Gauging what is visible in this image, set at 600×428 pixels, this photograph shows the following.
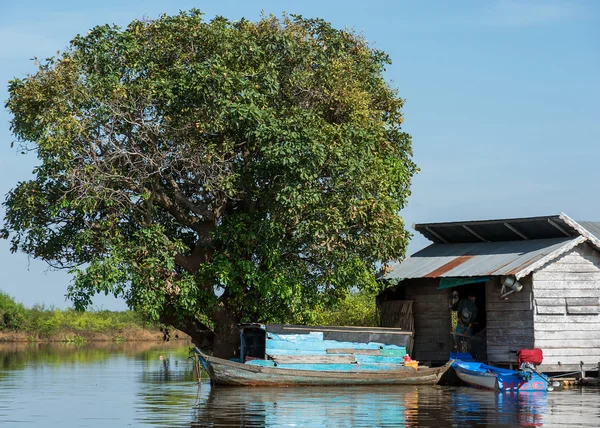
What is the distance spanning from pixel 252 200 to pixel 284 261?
83.8 inches

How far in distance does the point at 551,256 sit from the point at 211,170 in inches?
395

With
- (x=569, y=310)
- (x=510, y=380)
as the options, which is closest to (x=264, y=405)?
(x=510, y=380)

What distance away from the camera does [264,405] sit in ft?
69.6

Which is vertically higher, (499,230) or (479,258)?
(499,230)

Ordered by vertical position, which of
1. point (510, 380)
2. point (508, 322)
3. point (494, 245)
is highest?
point (494, 245)

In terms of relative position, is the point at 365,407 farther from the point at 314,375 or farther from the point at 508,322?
the point at 508,322

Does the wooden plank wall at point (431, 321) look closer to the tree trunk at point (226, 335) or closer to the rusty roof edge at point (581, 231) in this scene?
the rusty roof edge at point (581, 231)

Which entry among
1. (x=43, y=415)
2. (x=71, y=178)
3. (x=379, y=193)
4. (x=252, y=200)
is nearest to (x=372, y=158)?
→ (x=379, y=193)

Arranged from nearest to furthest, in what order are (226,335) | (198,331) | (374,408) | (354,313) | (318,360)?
(374,408), (318,360), (226,335), (198,331), (354,313)

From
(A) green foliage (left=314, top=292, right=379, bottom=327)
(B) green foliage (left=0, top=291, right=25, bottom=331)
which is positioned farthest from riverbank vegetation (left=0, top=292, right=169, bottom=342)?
(A) green foliage (left=314, top=292, right=379, bottom=327)

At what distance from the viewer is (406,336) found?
2781 cm

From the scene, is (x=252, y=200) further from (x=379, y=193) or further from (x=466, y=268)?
(x=466, y=268)

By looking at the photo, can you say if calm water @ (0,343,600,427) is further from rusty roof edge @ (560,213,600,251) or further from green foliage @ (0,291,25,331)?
green foliage @ (0,291,25,331)

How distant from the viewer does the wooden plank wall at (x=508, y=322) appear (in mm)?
27656
